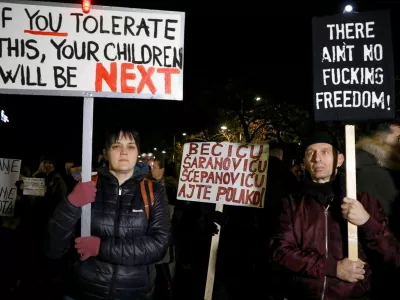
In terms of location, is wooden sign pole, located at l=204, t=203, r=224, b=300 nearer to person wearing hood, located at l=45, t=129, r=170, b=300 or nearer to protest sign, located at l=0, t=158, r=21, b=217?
person wearing hood, located at l=45, t=129, r=170, b=300

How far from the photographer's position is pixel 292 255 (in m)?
3.30

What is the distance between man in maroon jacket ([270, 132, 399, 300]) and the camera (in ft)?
10.4

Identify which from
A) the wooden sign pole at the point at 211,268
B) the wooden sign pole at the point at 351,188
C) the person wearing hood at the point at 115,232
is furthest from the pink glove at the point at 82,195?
the wooden sign pole at the point at 211,268

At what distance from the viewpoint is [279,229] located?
3490 mm

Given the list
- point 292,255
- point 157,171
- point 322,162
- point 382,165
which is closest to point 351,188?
point 322,162

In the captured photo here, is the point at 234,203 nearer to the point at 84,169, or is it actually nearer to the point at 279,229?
the point at 279,229

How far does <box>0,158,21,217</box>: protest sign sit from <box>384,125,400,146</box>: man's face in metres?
6.12

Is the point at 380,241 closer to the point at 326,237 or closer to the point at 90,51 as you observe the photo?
the point at 326,237

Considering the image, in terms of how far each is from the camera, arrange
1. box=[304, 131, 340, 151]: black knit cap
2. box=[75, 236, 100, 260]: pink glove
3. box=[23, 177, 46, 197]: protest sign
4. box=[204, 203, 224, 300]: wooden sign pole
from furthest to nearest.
Result: 1. box=[23, 177, 46, 197]: protest sign
2. box=[204, 203, 224, 300]: wooden sign pole
3. box=[304, 131, 340, 151]: black knit cap
4. box=[75, 236, 100, 260]: pink glove

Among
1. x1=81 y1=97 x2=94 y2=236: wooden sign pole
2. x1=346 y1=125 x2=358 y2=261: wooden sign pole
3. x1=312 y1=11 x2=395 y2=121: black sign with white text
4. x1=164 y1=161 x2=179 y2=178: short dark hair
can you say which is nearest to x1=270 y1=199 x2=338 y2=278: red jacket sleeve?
x1=346 y1=125 x2=358 y2=261: wooden sign pole

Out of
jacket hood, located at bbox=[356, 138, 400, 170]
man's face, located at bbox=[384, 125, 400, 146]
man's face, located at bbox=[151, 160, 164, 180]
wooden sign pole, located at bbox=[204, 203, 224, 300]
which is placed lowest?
wooden sign pole, located at bbox=[204, 203, 224, 300]

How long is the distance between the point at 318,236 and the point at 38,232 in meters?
7.09

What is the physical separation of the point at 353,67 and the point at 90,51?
206cm

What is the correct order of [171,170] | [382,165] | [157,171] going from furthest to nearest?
[171,170] → [157,171] → [382,165]
